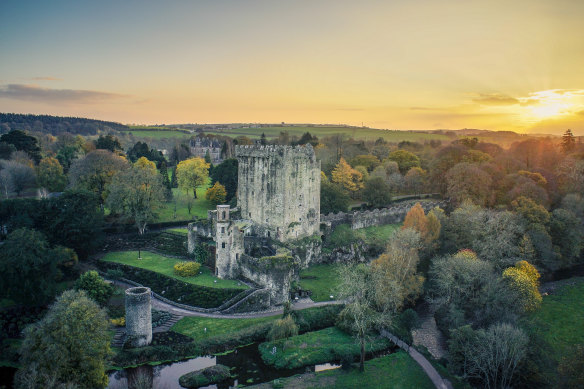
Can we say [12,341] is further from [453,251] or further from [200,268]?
[453,251]

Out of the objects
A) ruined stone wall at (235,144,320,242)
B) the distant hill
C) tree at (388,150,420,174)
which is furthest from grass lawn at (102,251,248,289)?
the distant hill

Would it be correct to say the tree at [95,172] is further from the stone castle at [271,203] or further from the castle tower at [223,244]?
the castle tower at [223,244]

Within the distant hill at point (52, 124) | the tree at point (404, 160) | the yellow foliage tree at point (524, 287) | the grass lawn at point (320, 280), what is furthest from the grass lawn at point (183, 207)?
the distant hill at point (52, 124)

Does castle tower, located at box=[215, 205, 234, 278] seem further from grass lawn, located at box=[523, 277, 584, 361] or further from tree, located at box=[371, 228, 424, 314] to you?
grass lawn, located at box=[523, 277, 584, 361]

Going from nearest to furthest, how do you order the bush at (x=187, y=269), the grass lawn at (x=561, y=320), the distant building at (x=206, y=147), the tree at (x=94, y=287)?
the grass lawn at (x=561, y=320)
the tree at (x=94, y=287)
the bush at (x=187, y=269)
the distant building at (x=206, y=147)


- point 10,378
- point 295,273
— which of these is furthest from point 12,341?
point 295,273

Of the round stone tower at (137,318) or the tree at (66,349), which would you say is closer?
the tree at (66,349)

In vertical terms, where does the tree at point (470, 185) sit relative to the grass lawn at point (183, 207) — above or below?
above
